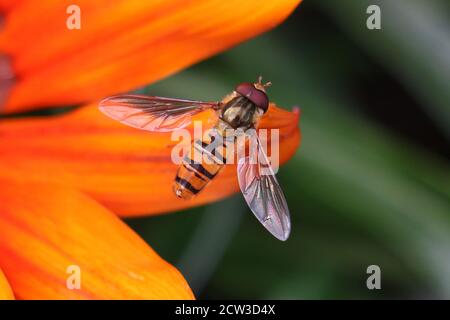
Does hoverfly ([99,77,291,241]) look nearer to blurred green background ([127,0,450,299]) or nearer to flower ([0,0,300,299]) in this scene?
flower ([0,0,300,299])

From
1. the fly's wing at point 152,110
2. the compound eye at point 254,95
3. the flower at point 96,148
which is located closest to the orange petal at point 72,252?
the flower at point 96,148

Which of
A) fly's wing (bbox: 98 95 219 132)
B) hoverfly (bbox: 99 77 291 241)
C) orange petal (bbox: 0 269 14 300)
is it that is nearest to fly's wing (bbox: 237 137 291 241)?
hoverfly (bbox: 99 77 291 241)

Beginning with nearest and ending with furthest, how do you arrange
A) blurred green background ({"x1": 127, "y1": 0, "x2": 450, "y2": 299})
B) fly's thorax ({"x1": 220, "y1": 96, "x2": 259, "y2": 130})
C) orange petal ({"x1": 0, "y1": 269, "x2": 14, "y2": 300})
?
orange petal ({"x1": 0, "y1": 269, "x2": 14, "y2": 300}) → fly's thorax ({"x1": 220, "y1": 96, "x2": 259, "y2": 130}) → blurred green background ({"x1": 127, "y1": 0, "x2": 450, "y2": 299})

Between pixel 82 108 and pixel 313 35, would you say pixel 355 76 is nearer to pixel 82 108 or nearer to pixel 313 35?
pixel 313 35

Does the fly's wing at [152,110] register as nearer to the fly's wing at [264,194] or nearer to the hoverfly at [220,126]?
the hoverfly at [220,126]

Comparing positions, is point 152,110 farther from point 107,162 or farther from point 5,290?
point 5,290

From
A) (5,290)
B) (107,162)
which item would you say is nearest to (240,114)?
(107,162)
